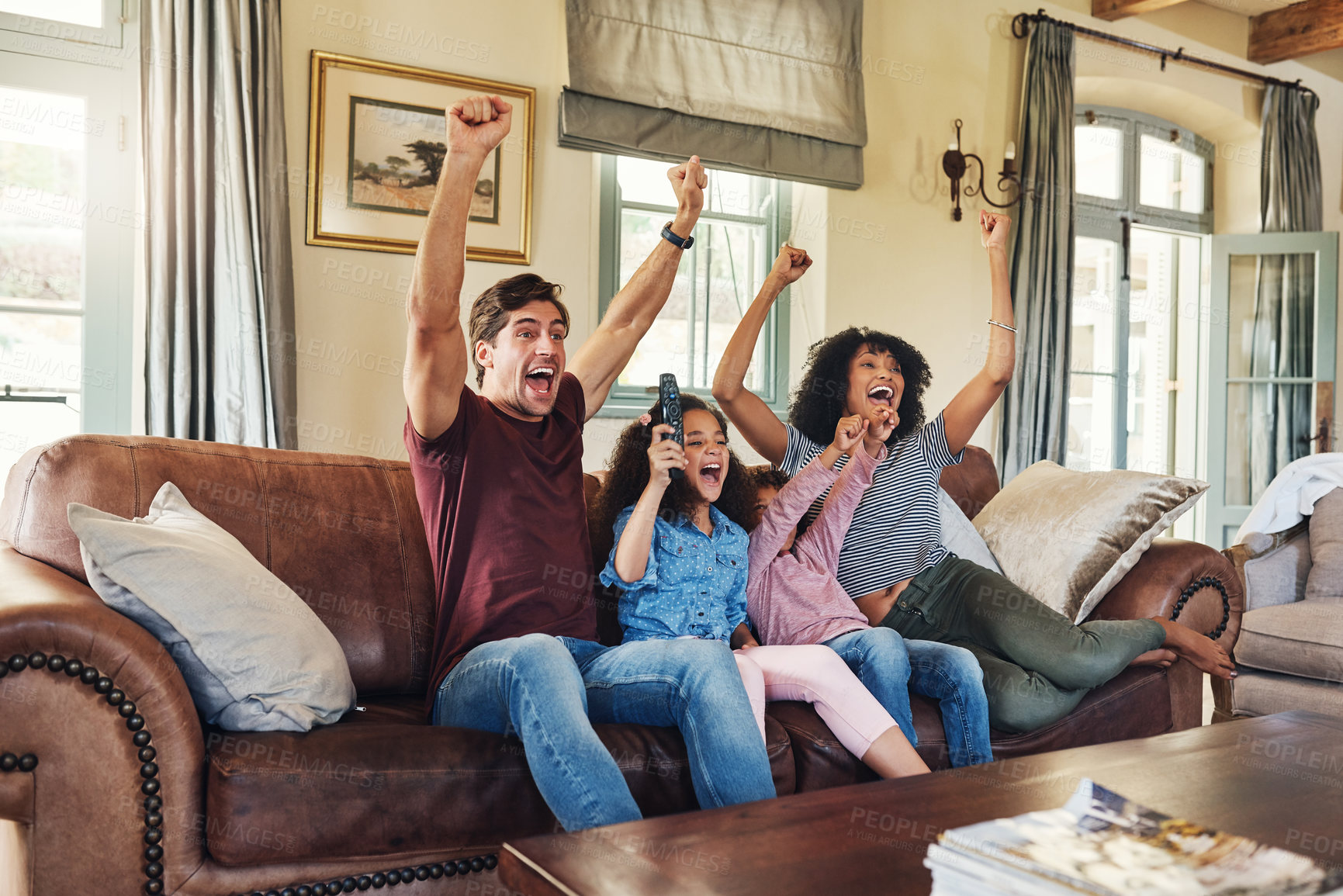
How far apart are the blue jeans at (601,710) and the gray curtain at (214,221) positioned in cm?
165

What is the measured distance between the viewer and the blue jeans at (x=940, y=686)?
181 centimetres

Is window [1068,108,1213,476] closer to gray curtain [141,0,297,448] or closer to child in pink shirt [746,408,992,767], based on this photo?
child in pink shirt [746,408,992,767]

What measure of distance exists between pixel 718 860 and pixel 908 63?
386 centimetres

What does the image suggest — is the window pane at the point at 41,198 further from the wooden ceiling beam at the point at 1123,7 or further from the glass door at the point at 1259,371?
the glass door at the point at 1259,371

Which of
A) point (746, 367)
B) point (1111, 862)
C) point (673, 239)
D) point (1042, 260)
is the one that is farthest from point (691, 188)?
point (1042, 260)

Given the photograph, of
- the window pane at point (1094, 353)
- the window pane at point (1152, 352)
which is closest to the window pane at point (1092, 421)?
the window pane at point (1094, 353)

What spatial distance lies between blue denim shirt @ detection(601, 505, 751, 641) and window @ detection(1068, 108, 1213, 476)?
11.2 feet

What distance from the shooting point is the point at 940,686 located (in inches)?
73.7

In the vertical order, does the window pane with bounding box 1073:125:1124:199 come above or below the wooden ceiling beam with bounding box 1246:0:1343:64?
below

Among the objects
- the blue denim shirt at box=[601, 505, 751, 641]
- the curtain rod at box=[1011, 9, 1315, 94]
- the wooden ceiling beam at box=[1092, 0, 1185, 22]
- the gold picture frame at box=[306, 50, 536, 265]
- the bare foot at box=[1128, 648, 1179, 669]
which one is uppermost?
the wooden ceiling beam at box=[1092, 0, 1185, 22]

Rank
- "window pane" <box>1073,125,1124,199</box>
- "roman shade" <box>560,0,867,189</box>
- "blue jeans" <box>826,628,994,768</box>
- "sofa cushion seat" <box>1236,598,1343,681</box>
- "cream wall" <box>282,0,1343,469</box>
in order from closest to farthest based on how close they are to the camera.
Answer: "blue jeans" <box>826,628,994,768</box>
"sofa cushion seat" <box>1236,598,1343,681</box>
"cream wall" <box>282,0,1343,469</box>
"roman shade" <box>560,0,867,189</box>
"window pane" <box>1073,125,1124,199</box>

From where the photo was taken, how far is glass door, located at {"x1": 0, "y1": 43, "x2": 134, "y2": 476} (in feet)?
9.33

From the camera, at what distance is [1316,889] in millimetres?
879

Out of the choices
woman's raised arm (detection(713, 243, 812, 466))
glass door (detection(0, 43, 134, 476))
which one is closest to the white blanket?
woman's raised arm (detection(713, 243, 812, 466))
